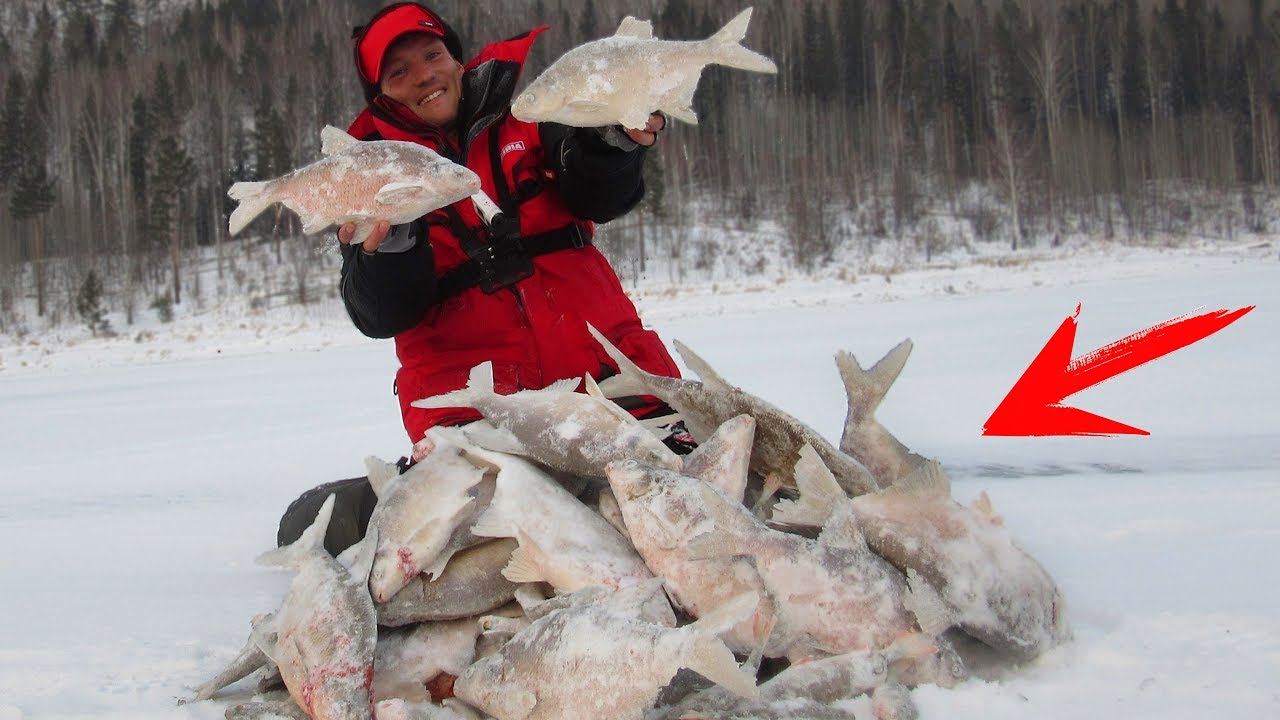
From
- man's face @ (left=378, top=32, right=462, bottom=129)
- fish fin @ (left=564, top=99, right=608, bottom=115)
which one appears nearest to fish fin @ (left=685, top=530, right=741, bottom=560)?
fish fin @ (left=564, top=99, right=608, bottom=115)

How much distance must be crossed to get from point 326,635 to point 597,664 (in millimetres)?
600

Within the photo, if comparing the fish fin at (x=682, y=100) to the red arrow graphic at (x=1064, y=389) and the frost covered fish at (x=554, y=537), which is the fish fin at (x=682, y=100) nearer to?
the frost covered fish at (x=554, y=537)

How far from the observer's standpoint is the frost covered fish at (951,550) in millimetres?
1863

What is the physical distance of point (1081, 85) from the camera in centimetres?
3553

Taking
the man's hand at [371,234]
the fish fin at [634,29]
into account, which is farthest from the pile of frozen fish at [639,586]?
the fish fin at [634,29]

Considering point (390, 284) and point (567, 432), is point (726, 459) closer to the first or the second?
point (567, 432)

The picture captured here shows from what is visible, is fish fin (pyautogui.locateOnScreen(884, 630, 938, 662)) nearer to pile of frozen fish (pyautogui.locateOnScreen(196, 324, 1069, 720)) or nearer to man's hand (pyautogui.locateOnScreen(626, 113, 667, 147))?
pile of frozen fish (pyautogui.locateOnScreen(196, 324, 1069, 720))

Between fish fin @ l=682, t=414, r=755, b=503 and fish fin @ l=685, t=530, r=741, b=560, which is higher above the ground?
fish fin @ l=682, t=414, r=755, b=503

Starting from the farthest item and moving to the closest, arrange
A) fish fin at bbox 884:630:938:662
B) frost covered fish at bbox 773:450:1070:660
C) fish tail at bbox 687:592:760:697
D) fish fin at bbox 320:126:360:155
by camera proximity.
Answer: fish fin at bbox 320:126:360:155, frost covered fish at bbox 773:450:1070:660, fish fin at bbox 884:630:938:662, fish tail at bbox 687:592:760:697

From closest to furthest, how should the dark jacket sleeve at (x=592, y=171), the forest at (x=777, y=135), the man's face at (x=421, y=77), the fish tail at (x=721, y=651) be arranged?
1. the fish tail at (x=721, y=651)
2. the dark jacket sleeve at (x=592, y=171)
3. the man's face at (x=421, y=77)
4. the forest at (x=777, y=135)

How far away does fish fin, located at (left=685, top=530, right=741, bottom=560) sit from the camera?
182 cm

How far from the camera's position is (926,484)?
1935 mm

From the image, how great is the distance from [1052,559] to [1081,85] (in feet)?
125

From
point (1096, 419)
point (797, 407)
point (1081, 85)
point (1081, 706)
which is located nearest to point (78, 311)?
point (797, 407)
